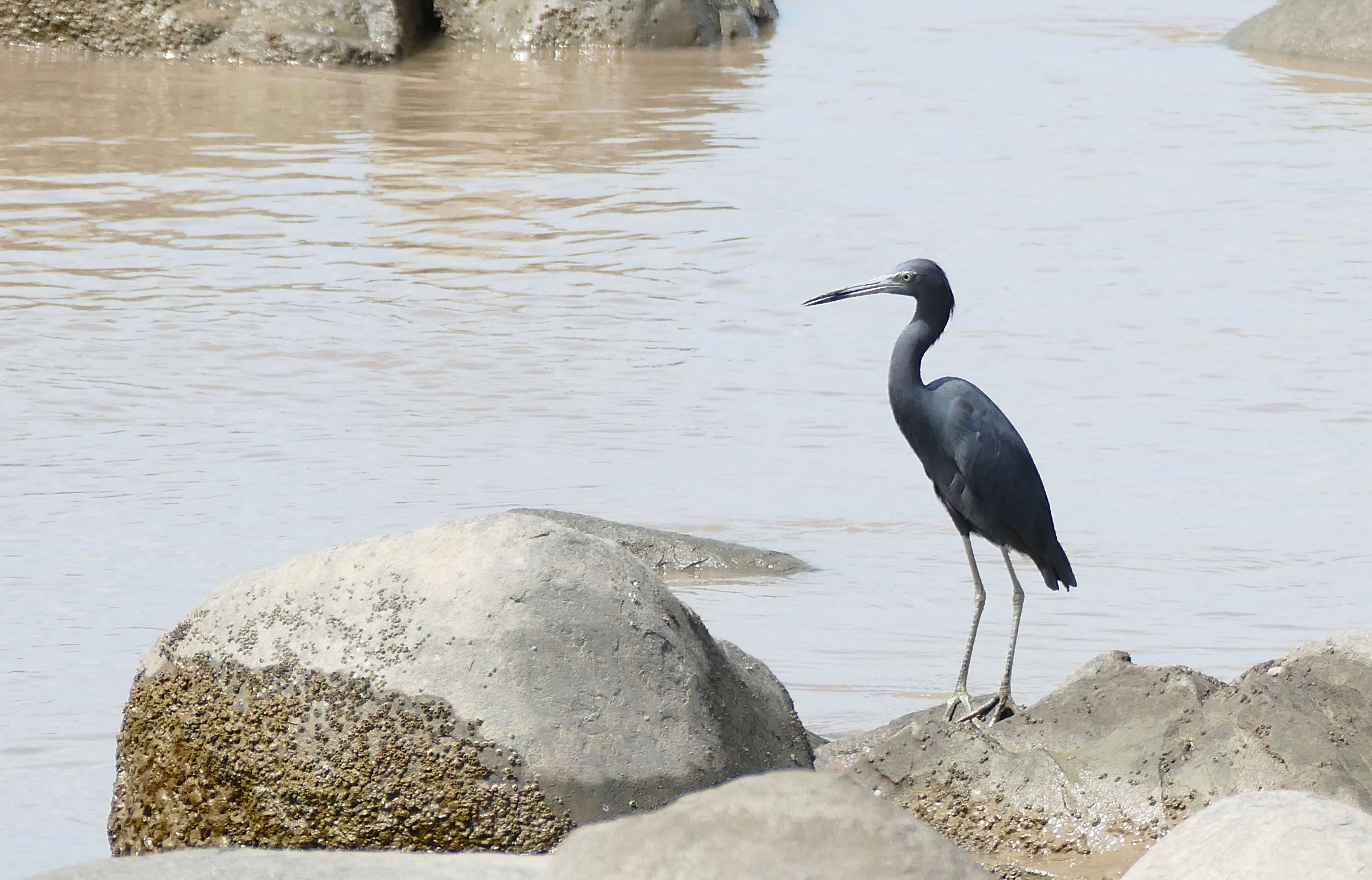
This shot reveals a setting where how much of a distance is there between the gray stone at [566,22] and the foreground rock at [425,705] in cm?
1588

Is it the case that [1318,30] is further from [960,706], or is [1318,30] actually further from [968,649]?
[960,706]

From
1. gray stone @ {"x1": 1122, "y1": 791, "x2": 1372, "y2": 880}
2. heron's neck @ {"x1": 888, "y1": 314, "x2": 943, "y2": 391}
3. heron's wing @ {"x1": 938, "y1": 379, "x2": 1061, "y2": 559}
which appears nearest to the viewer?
gray stone @ {"x1": 1122, "y1": 791, "x2": 1372, "y2": 880}

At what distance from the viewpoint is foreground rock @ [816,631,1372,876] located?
4.55 m

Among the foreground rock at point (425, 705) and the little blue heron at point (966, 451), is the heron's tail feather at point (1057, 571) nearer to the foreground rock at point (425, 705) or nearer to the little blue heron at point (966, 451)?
the little blue heron at point (966, 451)

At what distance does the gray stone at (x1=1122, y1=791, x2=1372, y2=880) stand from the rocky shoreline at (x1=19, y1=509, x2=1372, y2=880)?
892 mm

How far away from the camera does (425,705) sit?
4.28 metres

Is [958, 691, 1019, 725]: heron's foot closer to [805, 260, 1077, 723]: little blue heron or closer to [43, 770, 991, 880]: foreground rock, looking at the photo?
[805, 260, 1077, 723]: little blue heron

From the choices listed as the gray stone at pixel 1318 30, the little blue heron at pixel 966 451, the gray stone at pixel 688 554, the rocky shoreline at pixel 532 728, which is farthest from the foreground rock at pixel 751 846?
the gray stone at pixel 1318 30

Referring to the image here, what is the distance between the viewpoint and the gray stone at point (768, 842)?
2.47 m

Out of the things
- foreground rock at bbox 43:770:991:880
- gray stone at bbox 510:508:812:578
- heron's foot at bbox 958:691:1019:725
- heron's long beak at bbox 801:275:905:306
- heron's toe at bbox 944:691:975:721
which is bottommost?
gray stone at bbox 510:508:812:578

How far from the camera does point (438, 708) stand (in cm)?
427

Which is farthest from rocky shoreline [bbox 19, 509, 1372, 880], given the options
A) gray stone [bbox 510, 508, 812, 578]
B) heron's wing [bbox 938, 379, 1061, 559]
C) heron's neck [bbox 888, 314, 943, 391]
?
gray stone [bbox 510, 508, 812, 578]

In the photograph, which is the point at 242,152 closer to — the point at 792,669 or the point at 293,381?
the point at 293,381

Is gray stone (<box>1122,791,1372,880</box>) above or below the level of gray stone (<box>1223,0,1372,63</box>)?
below
